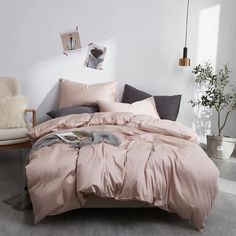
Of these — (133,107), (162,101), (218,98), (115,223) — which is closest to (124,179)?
(115,223)

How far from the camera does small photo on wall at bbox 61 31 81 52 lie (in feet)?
14.1

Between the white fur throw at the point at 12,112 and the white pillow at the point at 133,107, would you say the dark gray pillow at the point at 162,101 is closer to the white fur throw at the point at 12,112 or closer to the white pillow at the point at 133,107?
the white pillow at the point at 133,107

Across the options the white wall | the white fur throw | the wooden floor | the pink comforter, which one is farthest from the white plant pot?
the white fur throw

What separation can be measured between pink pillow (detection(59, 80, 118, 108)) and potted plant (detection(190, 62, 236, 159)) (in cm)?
107

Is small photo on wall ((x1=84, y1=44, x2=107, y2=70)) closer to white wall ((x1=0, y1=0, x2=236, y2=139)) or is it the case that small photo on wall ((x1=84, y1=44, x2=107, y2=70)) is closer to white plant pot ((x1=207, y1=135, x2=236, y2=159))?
white wall ((x1=0, y1=0, x2=236, y2=139))

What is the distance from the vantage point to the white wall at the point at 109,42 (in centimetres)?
421

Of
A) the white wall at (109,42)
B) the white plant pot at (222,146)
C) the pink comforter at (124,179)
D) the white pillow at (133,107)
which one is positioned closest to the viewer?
the pink comforter at (124,179)

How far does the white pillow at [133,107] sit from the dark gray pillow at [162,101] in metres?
0.13

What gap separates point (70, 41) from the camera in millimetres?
4312

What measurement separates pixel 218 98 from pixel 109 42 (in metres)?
1.52

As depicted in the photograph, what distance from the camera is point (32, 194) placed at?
7.88 ft

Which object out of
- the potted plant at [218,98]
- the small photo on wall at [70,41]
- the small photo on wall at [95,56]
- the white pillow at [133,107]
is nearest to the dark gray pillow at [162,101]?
the white pillow at [133,107]

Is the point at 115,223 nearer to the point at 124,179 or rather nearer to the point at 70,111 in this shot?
the point at 124,179

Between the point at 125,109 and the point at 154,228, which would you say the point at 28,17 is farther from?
the point at 154,228
